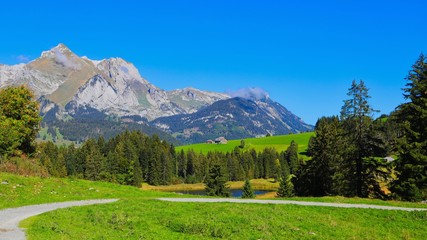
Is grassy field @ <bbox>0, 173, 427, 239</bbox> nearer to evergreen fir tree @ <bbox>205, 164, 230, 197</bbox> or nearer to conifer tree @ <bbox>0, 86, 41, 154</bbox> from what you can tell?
conifer tree @ <bbox>0, 86, 41, 154</bbox>

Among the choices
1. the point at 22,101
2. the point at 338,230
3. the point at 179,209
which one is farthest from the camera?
the point at 22,101

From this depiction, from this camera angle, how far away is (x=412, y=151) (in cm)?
4294

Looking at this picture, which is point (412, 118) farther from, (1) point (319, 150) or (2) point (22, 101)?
(2) point (22, 101)

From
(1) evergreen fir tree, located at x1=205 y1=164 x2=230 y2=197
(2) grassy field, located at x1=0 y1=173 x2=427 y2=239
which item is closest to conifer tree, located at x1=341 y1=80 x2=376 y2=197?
(2) grassy field, located at x1=0 y1=173 x2=427 y2=239

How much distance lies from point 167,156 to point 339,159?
5380 inches

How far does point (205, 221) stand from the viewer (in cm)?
2423

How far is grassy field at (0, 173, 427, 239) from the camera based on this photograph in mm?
20859

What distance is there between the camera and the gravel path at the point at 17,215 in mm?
18591

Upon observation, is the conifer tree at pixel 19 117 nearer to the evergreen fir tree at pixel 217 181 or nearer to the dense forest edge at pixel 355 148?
the dense forest edge at pixel 355 148

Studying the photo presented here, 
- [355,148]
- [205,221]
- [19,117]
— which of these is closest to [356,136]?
[355,148]

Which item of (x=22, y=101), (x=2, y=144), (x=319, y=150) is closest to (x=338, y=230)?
(x=319, y=150)

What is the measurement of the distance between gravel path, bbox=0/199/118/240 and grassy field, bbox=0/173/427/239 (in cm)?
66

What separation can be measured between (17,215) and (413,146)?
40.7 m

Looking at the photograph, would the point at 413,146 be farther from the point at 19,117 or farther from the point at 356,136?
the point at 19,117
